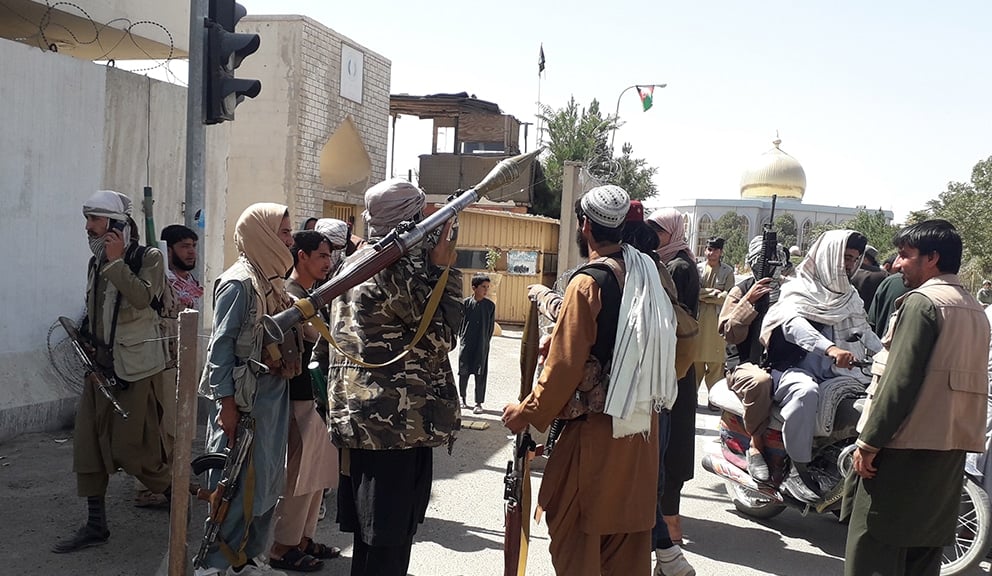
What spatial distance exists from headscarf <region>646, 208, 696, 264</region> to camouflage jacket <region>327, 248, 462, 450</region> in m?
1.77

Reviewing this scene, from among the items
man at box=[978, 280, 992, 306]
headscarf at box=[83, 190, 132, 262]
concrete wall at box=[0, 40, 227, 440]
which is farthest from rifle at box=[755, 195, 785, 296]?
man at box=[978, 280, 992, 306]

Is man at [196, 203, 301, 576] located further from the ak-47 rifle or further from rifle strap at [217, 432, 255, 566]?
the ak-47 rifle

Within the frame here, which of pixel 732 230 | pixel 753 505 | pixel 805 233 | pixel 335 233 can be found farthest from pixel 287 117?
pixel 805 233

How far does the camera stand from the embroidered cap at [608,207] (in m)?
3.06

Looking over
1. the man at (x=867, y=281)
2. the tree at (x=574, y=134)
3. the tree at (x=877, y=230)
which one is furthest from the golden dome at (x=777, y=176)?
the man at (x=867, y=281)

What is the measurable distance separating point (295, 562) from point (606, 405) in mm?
2118

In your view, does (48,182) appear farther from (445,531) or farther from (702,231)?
(702,231)

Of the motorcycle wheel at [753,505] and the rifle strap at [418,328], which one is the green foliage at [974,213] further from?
the rifle strap at [418,328]

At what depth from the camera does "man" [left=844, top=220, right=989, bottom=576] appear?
10.4ft

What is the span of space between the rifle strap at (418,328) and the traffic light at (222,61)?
2.07 m

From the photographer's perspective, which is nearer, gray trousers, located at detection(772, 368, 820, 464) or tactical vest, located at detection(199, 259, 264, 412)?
tactical vest, located at detection(199, 259, 264, 412)

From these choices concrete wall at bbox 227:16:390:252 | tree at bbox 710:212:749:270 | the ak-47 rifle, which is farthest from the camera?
tree at bbox 710:212:749:270

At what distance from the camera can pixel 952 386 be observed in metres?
3.16

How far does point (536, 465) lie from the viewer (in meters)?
6.00
